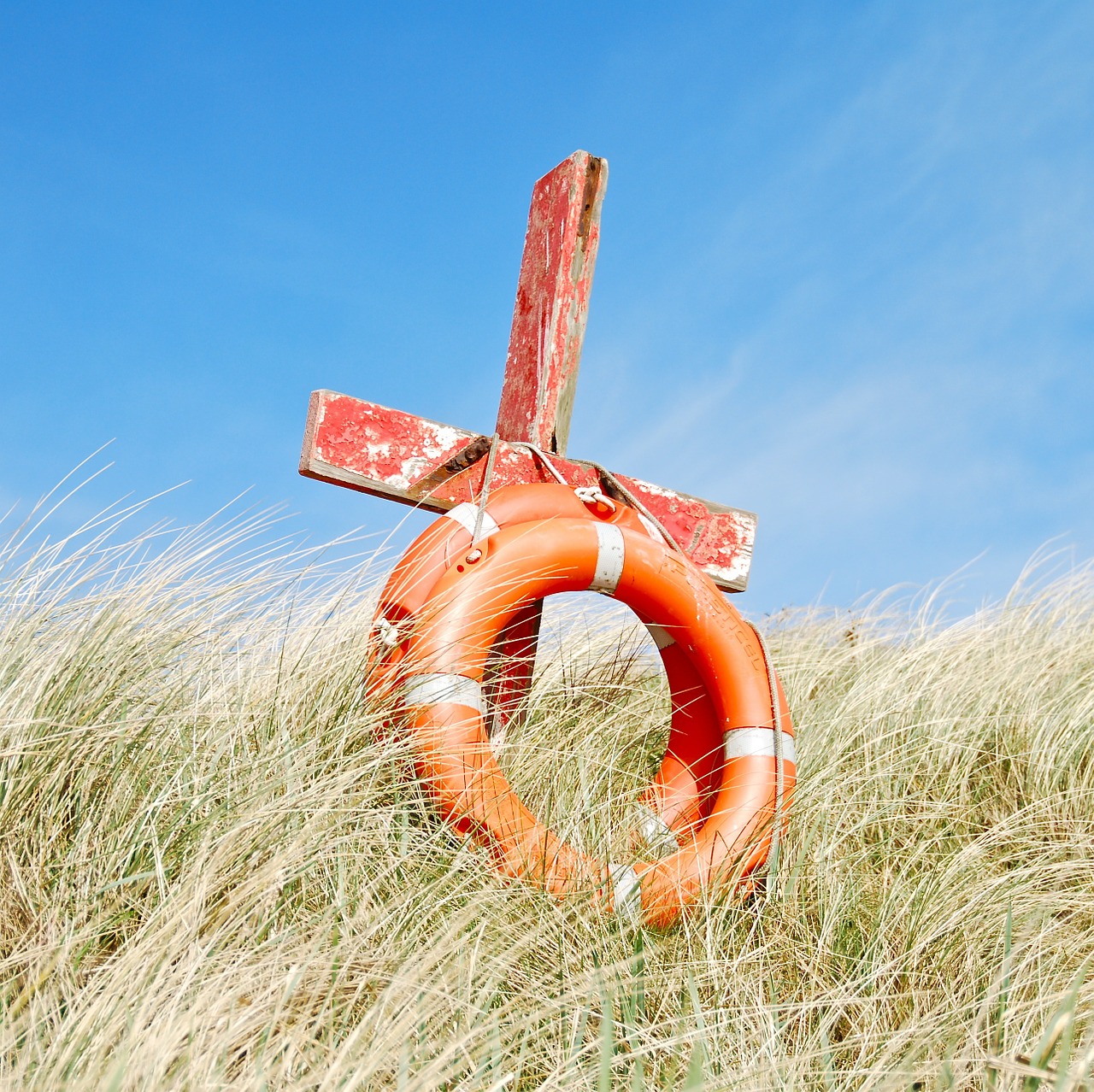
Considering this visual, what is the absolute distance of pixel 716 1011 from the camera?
1684 mm

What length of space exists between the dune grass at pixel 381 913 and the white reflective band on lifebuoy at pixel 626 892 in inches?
1.8

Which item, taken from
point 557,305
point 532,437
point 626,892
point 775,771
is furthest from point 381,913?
point 557,305

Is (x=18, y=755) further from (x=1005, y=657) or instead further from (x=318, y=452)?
(x=1005, y=657)

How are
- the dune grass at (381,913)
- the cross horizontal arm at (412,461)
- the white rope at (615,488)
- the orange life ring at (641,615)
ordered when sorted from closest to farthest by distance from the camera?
the dune grass at (381,913)
the orange life ring at (641,615)
the cross horizontal arm at (412,461)
the white rope at (615,488)

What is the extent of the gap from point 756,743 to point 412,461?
4.06 feet

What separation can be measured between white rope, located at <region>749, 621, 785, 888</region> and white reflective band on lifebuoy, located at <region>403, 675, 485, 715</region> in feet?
2.43

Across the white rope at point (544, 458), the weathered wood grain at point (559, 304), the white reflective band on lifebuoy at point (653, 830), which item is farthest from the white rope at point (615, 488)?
the white reflective band on lifebuoy at point (653, 830)

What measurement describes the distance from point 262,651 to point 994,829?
1939 millimetres

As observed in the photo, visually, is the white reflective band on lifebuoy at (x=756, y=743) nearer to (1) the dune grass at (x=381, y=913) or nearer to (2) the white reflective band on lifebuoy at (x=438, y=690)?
(1) the dune grass at (x=381, y=913)

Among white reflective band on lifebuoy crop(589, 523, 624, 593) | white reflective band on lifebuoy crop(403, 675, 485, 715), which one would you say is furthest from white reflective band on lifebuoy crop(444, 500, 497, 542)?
white reflective band on lifebuoy crop(403, 675, 485, 715)

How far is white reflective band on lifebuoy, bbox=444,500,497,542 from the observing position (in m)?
2.56

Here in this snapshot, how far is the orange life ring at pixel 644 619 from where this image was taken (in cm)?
239

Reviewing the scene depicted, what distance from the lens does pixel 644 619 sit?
2773 mm

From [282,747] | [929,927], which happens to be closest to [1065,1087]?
[929,927]
